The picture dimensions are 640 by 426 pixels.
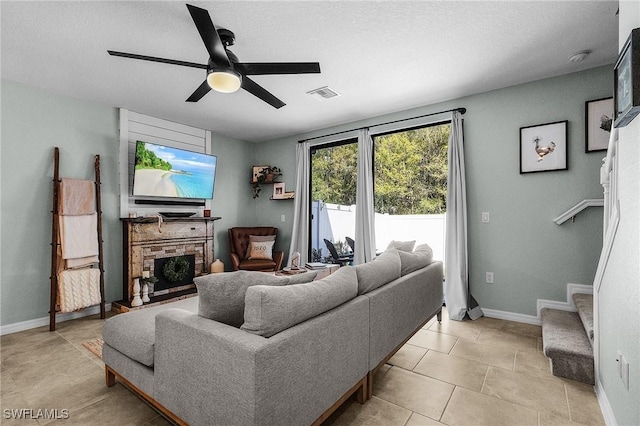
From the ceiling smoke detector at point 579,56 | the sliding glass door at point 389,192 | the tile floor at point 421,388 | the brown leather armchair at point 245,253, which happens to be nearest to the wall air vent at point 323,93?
the sliding glass door at point 389,192

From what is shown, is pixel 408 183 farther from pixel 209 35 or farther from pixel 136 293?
pixel 136 293

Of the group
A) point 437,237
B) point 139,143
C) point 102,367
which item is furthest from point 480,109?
point 102,367

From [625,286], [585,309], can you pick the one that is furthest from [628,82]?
[585,309]

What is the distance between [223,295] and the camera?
59.8 inches

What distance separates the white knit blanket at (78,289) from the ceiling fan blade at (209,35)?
2.93 m

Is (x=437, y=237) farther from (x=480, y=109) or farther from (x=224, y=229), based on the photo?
(x=224, y=229)

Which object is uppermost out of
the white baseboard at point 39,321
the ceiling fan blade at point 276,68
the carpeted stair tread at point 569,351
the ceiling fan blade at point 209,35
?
the ceiling fan blade at point 209,35

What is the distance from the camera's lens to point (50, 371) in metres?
2.30

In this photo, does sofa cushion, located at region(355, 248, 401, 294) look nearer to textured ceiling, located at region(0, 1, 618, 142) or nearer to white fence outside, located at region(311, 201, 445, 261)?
textured ceiling, located at region(0, 1, 618, 142)

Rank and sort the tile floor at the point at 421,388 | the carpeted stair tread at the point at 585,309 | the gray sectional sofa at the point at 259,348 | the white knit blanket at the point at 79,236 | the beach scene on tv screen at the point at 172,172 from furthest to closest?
the beach scene on tv screen at the point at 172,172, the white knit blanket at the point at 79,236, the carpeted stair tread at the point at 585,309, the tile floor at the point at 421,388, the gray sectional sofa at the point at 259,348

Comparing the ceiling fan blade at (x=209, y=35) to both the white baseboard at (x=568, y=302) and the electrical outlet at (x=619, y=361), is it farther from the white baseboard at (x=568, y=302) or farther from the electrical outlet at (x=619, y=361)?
the white baseboard at (x=568, y=302)

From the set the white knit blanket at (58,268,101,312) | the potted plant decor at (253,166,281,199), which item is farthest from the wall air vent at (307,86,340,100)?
the white knit blanket at (58,268,101,312)

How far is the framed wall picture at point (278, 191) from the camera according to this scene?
17.9 feet

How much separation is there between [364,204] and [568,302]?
2.50 m
